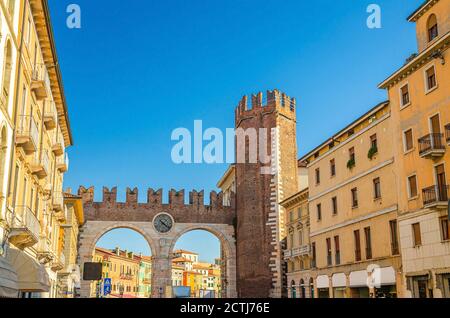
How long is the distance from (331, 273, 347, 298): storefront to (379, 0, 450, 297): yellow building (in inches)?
242

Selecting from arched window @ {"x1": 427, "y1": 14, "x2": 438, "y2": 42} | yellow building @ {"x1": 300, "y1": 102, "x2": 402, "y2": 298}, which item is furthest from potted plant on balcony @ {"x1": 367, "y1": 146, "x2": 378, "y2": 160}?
arched window @ {"x1": 427, "y1": 14, "x2": 438, "y2": 42}

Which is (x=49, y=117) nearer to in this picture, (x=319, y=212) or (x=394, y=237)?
(x=394, y=237)

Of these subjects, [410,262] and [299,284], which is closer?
[410,262]

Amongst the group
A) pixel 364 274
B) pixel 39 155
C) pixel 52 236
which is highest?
pixel 39 155

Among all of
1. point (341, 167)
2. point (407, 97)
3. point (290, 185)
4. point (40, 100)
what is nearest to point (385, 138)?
point (407, 97)

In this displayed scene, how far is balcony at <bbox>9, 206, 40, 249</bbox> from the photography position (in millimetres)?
15469

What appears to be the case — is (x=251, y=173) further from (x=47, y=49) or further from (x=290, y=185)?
(x=47, y=49)

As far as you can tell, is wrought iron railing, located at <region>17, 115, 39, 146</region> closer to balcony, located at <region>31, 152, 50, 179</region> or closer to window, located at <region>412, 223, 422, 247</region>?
balcony, located at <region>31, 152, 50, 179</region>

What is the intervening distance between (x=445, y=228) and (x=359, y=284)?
7389 millimetres

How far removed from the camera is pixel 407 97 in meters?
22.8

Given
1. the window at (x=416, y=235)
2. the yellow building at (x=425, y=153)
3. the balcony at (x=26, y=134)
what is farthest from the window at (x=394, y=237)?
the balcony at (x=26, y=134)

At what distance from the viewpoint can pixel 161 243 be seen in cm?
4531

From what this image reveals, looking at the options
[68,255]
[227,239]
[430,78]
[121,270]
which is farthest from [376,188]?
[121,270]

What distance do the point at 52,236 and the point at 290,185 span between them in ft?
69.7
